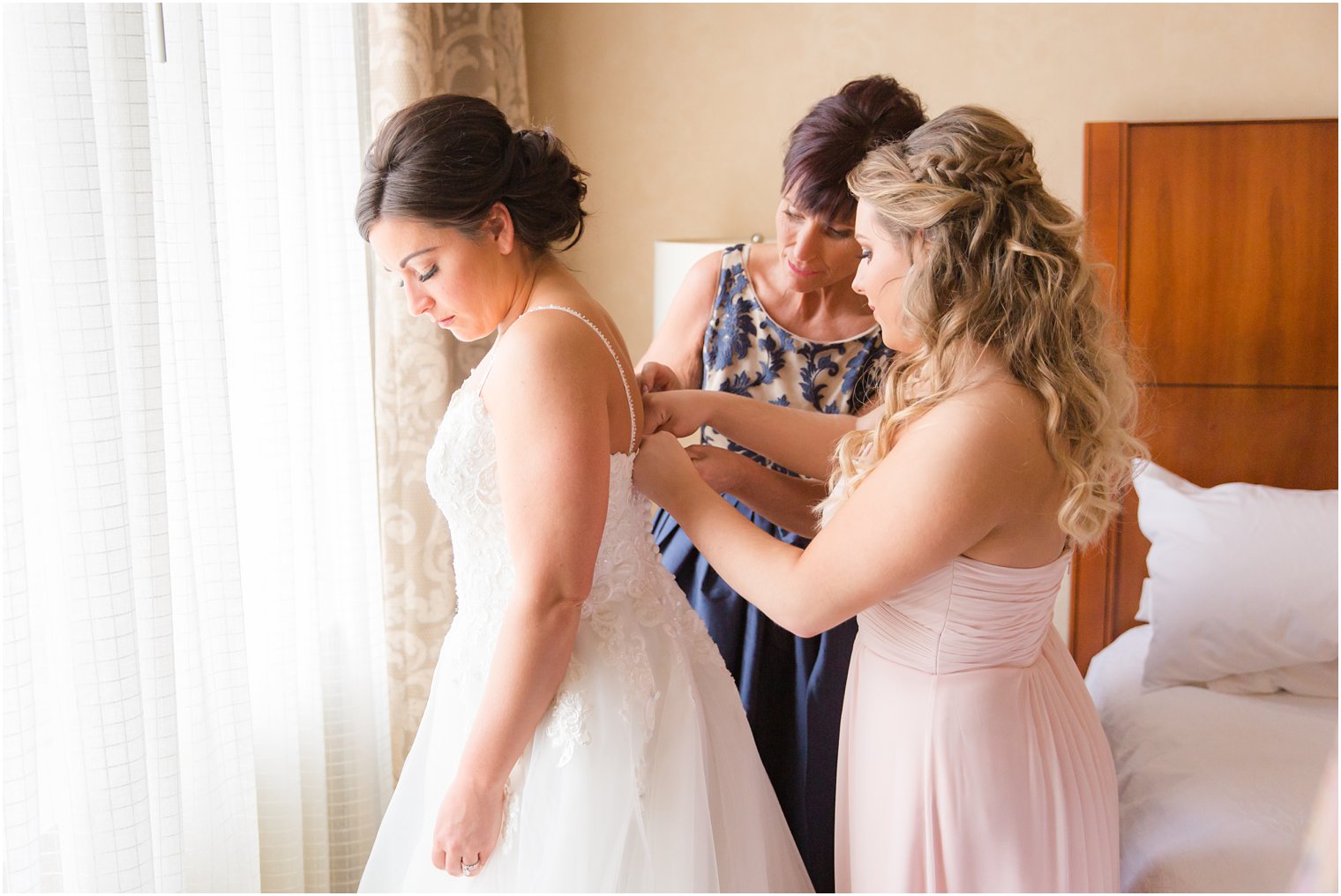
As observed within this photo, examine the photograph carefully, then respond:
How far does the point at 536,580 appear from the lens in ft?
3.83

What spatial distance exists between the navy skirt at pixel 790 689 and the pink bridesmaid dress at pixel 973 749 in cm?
38

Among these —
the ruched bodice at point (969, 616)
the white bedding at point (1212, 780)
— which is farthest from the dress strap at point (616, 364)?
the white bedding at point (1212, 780)

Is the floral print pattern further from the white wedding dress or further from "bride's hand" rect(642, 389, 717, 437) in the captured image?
the white wedding dress

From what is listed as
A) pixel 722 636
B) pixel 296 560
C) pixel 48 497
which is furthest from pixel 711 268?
pixel 48 497

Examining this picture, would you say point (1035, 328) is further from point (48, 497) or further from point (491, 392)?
point (48, 497)

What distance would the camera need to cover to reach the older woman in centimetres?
165

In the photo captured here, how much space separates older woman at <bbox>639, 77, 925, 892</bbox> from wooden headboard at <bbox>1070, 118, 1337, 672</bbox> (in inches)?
41.4

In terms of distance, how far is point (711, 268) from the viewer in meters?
1.91

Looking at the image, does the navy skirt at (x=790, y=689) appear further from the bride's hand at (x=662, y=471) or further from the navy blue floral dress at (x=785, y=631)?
the bride's hand at (x=662, y=471)

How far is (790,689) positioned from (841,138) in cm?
94

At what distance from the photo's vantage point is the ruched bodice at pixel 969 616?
122 cm

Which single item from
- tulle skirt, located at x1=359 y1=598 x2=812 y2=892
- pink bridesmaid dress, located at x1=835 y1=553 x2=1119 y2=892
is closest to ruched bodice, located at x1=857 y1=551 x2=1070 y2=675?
pink bridesmaid dress, located at x1=835 y1=553 x2=1119 y2=892

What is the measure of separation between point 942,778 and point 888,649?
17cm

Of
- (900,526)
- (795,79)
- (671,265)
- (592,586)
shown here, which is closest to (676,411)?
(592,586)
